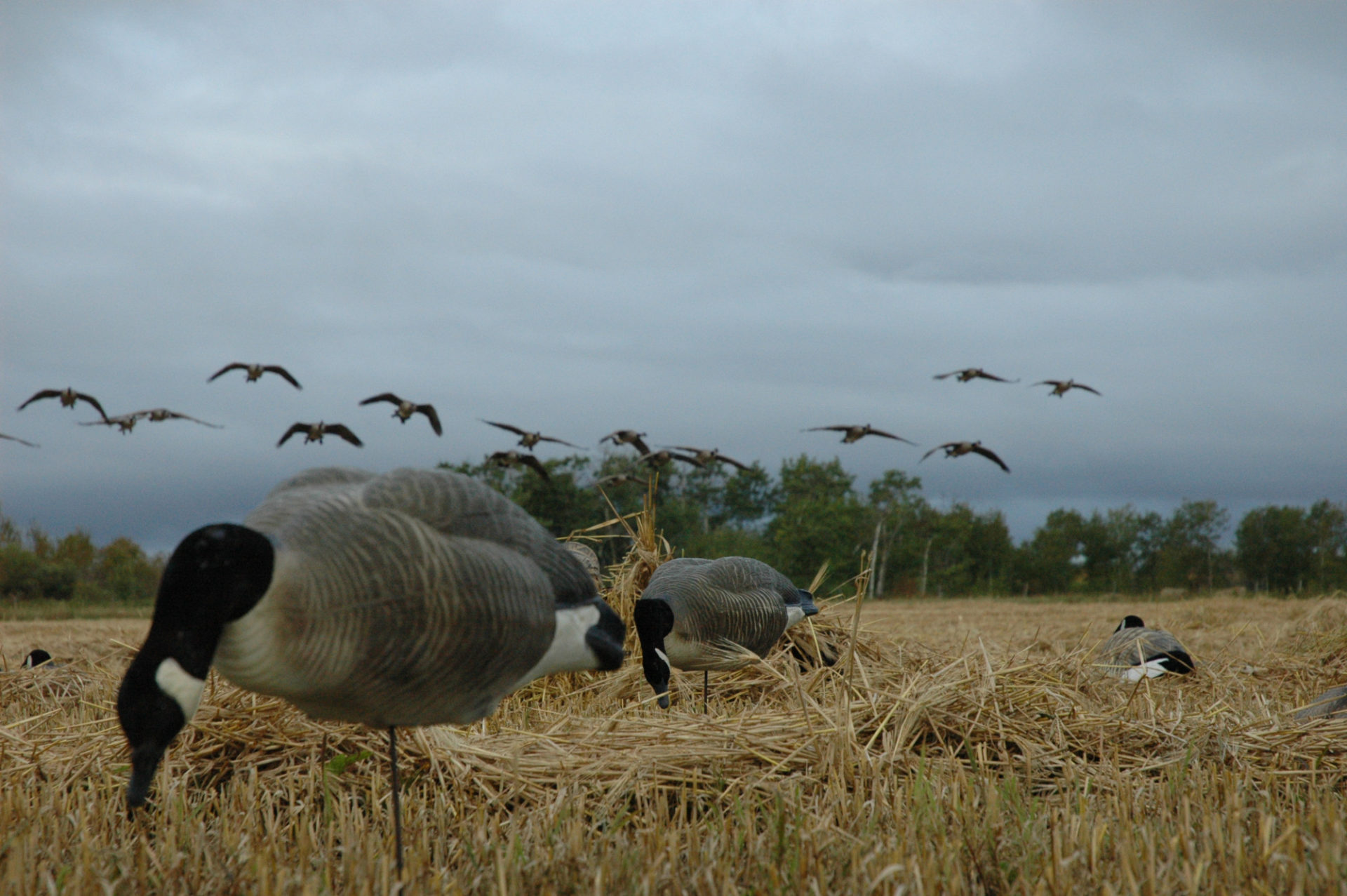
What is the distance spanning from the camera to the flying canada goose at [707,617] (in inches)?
292

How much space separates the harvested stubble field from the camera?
350 centimetres

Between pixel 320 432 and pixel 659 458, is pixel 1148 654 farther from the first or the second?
pixel 320 432

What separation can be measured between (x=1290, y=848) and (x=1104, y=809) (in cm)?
89

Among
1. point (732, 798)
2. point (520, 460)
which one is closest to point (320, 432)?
point (520, 460)

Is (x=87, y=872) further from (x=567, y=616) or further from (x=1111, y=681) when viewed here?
(x=1111, y=681)

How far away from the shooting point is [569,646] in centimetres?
387

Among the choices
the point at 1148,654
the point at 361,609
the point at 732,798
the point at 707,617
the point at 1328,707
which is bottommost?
the point at 732,798

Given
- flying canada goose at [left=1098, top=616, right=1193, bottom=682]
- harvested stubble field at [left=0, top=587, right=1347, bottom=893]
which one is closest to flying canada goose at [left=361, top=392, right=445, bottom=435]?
harvested stubble field at [left=0, top=587, right=1347, bottom=893]

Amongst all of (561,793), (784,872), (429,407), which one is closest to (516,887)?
(784,872)

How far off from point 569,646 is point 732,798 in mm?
1401

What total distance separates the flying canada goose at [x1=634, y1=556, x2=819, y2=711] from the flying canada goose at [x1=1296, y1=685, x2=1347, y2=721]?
379 centimetres

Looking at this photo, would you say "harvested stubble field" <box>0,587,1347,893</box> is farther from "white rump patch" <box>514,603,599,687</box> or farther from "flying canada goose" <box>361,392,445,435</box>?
"flying canada goose" <box>361,392,445,435</box>

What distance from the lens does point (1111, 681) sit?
841 centimetres

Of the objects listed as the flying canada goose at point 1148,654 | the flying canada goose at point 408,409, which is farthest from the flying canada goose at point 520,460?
the flying canada goose at point 1148,654
